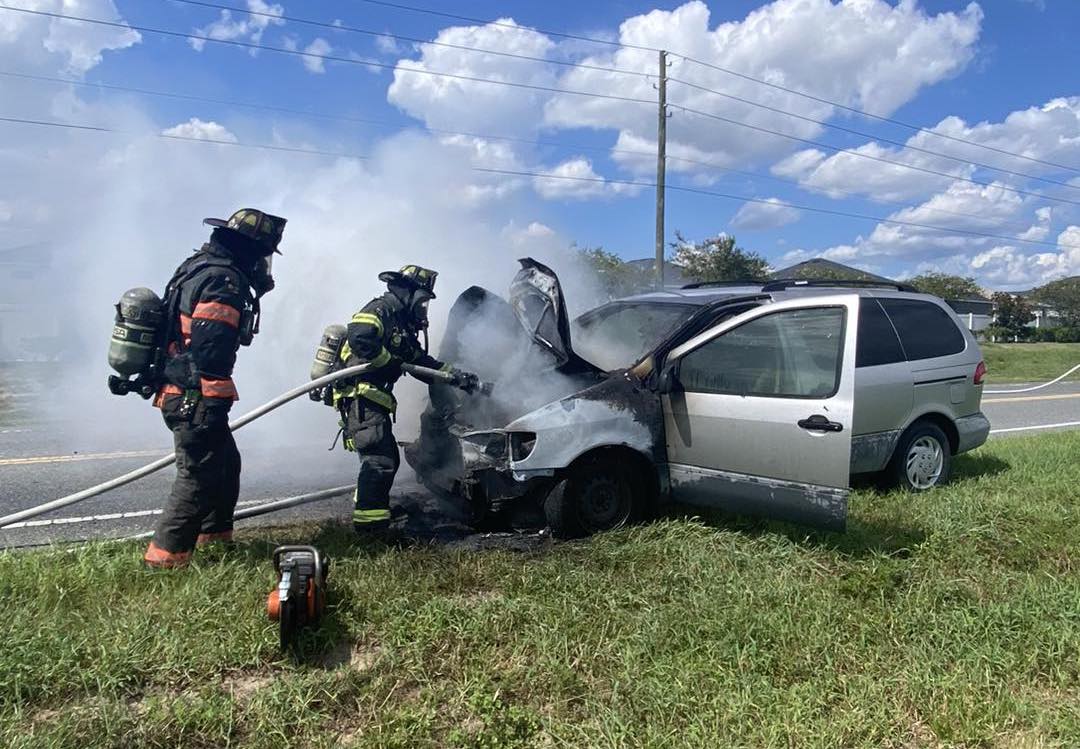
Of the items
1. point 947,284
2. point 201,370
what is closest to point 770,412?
point 201,370

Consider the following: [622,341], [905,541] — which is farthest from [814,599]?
[622,341]

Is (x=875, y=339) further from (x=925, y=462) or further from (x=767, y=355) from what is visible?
(x=767, y=355)

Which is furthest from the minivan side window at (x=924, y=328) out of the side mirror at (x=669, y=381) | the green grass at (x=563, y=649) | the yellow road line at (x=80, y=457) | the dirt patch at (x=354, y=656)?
the yellow road line at (x=80, y=457)

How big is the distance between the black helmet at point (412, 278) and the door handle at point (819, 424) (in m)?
2.55

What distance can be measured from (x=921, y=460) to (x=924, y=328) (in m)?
1.08

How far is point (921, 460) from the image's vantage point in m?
5.95

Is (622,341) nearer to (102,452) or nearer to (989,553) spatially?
(989,553)

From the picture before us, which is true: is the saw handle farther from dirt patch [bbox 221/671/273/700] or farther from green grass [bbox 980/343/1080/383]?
green grass [bbox 980/343/1080/383]

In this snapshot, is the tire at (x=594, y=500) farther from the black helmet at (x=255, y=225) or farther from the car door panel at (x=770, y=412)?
the black helmet at (x=255, y=225)

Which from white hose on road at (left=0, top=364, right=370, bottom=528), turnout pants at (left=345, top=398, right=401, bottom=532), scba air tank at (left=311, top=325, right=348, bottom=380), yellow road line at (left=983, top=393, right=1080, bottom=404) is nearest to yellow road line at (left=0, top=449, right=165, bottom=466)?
scba air tank at (left=311, top=325, right=348, bottom=380)

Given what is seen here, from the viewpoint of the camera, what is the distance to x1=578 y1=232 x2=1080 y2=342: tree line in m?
28.6

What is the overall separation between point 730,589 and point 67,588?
3187 mm

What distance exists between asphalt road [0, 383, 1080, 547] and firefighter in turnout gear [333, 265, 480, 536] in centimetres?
89

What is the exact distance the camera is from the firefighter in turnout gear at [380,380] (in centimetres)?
456
